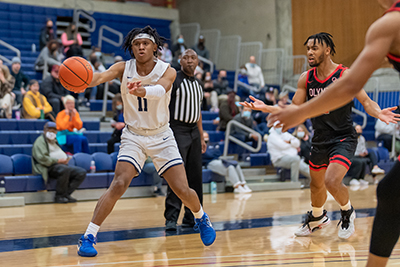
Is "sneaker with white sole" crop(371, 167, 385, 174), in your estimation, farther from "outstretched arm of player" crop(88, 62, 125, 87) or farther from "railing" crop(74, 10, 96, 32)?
"railing" crop(74, 10, 96, 32)

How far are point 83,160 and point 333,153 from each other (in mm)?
5136

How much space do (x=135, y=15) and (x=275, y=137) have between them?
9506 millimetres

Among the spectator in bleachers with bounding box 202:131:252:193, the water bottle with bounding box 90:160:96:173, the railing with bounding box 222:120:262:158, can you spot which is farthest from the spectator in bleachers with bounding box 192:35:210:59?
the water bottle with bounding box 90:160:96:173

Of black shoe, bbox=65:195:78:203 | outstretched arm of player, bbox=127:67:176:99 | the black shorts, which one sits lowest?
black shoe, bbox=65:195:78:203

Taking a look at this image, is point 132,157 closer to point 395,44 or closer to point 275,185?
point 395,44

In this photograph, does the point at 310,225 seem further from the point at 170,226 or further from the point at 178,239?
the point at 170,226

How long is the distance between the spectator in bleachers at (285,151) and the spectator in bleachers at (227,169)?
1.07 meters

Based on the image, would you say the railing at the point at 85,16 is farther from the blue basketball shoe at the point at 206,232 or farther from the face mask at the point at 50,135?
the blue basketball shoe at the point at 206,232

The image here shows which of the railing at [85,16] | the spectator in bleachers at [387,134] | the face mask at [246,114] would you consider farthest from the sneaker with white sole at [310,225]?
the railing at [85,16]

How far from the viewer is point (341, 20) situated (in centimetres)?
1534

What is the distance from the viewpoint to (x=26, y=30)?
48.5ft

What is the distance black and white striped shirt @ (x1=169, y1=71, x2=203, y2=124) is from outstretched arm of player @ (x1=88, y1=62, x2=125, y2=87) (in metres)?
1.21

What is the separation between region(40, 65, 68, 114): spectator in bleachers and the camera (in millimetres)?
10031

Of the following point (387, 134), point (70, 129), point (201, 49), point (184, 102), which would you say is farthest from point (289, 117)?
point (201, 49)
